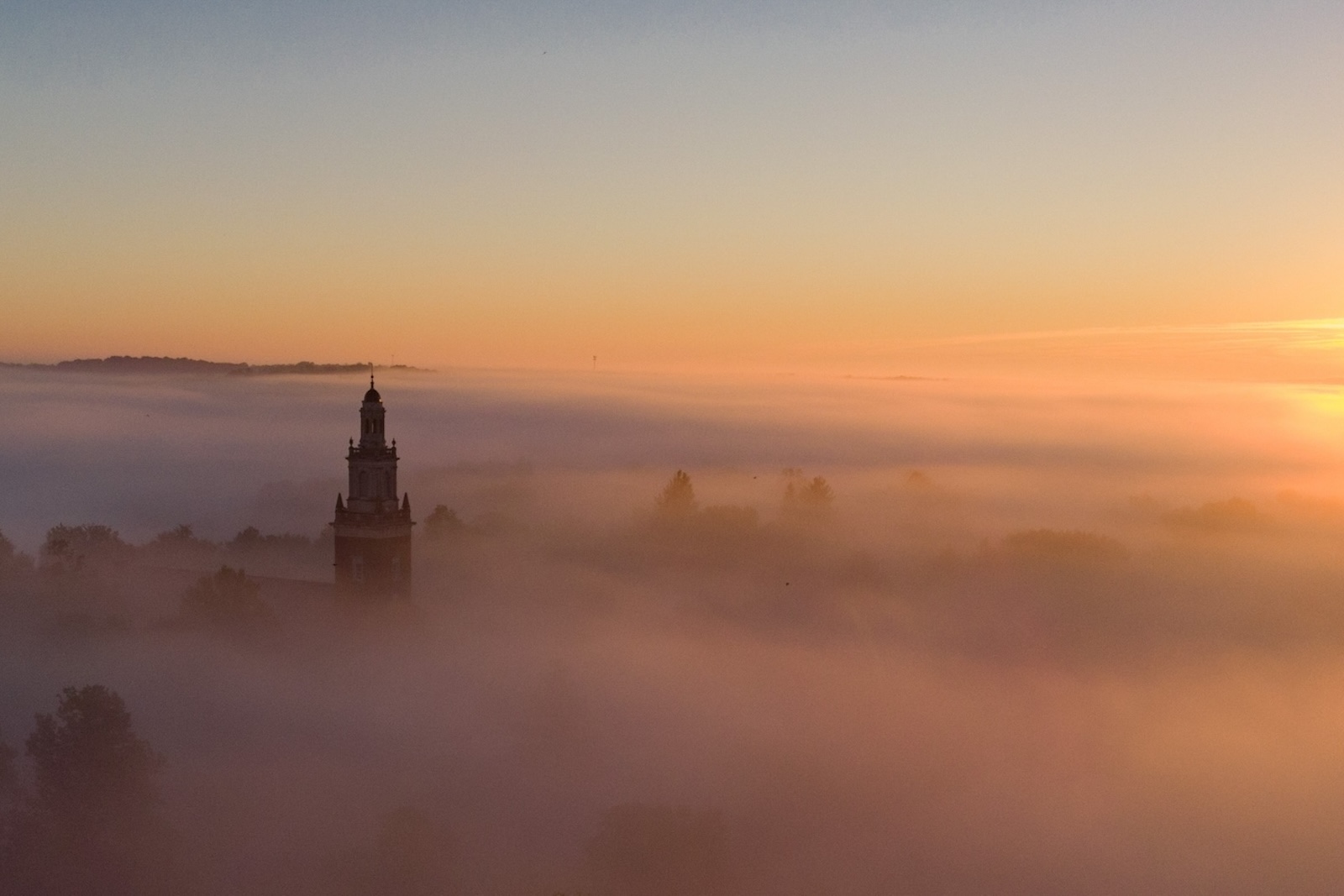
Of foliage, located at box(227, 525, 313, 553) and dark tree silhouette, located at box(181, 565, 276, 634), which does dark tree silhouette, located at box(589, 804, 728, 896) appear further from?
foliage, located at box(227, 525, 313, 553)

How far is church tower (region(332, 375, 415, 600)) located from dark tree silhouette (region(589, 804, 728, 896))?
878 inches

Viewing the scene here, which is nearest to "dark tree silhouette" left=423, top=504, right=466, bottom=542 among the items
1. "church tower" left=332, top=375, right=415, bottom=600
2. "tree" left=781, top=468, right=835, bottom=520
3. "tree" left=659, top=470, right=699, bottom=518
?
"tree" left=659, top=470, right=699, bottom=518

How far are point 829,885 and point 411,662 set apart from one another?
2776 centimetres

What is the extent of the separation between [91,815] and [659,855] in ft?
75.5

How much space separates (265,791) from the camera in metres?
55.1

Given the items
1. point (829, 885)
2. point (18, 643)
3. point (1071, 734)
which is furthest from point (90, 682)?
point (1071, 734)

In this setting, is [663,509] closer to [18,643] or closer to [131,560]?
[131,560]

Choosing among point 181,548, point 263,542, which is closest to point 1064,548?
point 263,542

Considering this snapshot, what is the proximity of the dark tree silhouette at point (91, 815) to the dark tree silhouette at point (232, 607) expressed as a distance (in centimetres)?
1651

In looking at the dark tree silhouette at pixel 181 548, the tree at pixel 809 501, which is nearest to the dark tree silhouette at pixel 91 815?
the dark tree silhouette at pixel 181 548

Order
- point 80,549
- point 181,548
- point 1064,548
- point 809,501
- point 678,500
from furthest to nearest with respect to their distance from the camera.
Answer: point 809,501, point 678,500, point 1064,548, point 181,548, point 80,549

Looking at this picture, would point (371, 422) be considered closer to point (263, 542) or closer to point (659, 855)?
point (659, 855)

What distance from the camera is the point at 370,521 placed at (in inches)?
2677

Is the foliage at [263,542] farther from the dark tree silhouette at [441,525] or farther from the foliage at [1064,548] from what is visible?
the foliage at [1064,548]
